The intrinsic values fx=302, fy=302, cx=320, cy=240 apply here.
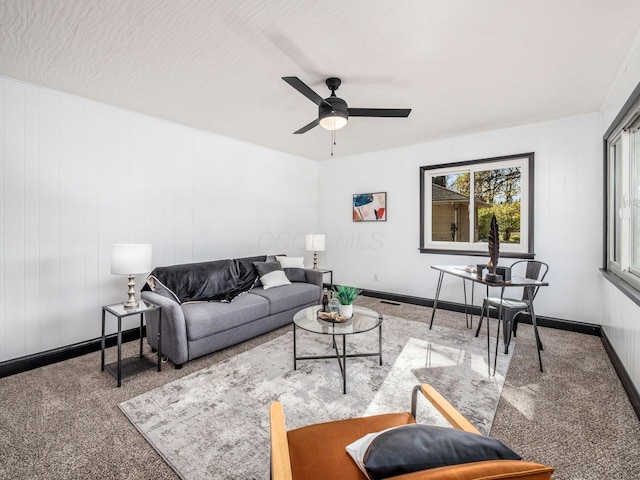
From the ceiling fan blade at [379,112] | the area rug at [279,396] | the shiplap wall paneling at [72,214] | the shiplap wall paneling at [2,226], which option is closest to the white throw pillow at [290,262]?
the area rug at [279,396]

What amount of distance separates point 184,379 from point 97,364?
986 millimetres

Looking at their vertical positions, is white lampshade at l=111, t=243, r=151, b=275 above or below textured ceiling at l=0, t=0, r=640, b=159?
below

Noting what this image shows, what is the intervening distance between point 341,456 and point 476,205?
413cm

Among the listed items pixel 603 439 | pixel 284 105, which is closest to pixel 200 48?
pixel 284 105

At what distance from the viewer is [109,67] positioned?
247cm

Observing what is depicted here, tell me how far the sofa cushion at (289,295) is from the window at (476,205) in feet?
6.39

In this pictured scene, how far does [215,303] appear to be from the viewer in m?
3.24

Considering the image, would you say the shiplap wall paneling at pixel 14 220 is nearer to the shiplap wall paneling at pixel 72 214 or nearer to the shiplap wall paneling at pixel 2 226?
the shiplap wall paneling at pixel 2 226

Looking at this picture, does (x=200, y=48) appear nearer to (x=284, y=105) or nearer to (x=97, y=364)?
(x=284, y=105)

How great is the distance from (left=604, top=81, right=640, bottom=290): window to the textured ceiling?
0.44 metres

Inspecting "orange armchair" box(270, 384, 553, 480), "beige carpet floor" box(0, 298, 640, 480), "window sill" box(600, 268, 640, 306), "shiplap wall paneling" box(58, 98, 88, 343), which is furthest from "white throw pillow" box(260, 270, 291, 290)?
"window sill" box(600, 268, 640, 306)

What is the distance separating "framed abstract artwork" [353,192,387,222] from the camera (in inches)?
206

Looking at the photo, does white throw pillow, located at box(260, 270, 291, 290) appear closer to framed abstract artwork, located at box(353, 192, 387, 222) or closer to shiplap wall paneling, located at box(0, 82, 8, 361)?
framed abstract artwork, located at box(353, 192, 387, 222)

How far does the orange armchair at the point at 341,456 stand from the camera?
67 centimetres
